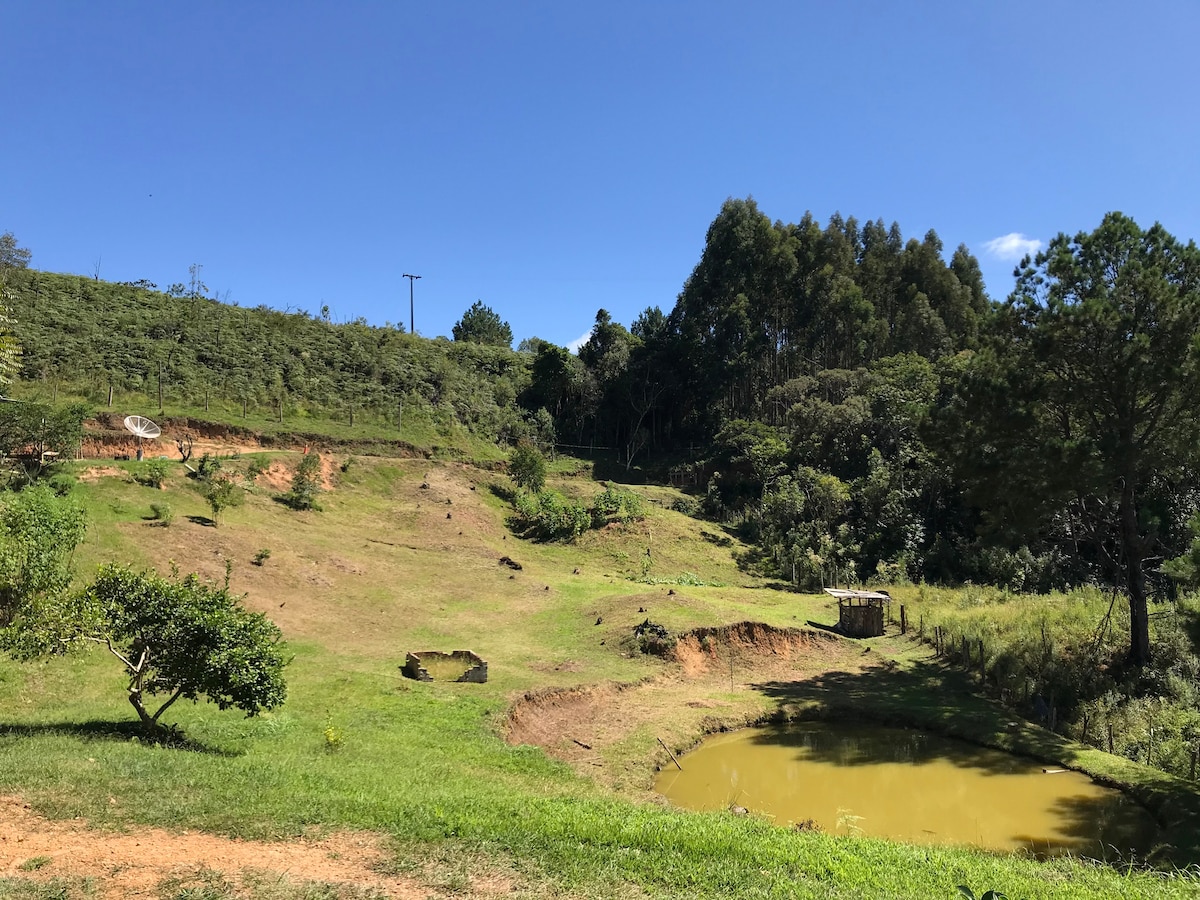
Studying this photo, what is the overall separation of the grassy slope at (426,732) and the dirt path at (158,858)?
1.02 feet

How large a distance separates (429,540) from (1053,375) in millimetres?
24947

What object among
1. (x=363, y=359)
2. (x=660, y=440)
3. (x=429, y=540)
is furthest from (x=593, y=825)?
(x=660, y=440)

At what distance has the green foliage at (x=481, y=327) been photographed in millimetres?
82188

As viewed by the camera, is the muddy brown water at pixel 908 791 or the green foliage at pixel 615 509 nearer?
the muddy brown water at pixel 908 791

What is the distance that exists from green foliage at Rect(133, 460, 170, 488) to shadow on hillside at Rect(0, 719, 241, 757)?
1818cm

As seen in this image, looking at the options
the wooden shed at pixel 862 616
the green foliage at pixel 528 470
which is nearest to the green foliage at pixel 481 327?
the green foliage at pixel 528 470

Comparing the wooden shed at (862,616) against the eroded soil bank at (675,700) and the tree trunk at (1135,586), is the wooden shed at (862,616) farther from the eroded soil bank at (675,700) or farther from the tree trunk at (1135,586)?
the tree trunk at (1135,586)

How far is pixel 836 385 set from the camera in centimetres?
4953

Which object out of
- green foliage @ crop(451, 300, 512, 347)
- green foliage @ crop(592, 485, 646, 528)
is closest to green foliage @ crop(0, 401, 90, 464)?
green foliage @ crop(592, 485, 646, 528)

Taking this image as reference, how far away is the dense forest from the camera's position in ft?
57.2

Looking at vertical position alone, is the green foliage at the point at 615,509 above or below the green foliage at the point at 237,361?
below

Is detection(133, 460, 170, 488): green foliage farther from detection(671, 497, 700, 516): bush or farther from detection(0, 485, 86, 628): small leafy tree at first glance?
detection(671, 497, 700, 516): bush

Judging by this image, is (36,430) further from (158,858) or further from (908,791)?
(908,791)

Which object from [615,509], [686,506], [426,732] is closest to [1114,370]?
[426,732]
